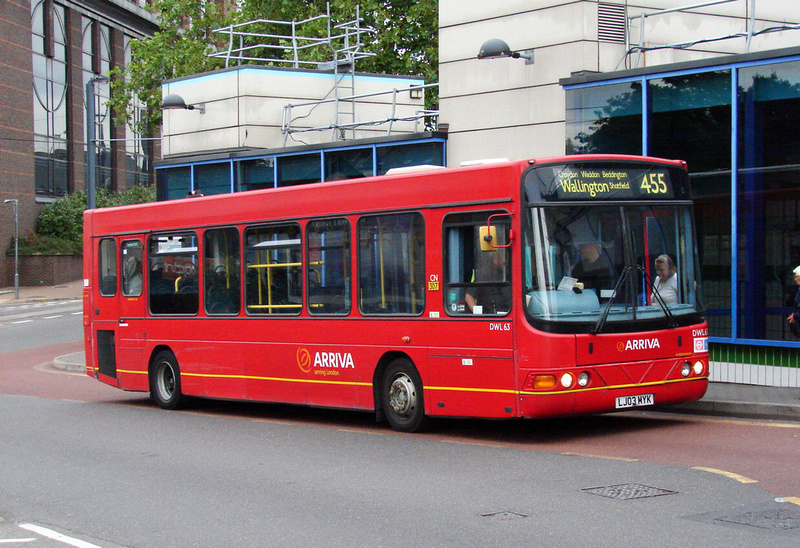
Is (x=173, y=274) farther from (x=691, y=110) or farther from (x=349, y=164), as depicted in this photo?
(x=691, y=110)

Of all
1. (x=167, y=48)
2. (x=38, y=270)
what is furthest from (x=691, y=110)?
(x=38, y=270)

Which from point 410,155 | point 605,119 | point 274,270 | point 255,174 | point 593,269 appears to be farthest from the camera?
point 255,174

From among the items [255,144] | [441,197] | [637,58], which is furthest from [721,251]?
[255,144]

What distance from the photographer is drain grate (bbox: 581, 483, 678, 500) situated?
24.9 feet

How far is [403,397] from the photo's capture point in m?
11.5

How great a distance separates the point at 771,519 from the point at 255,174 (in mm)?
16470

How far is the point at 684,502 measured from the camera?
7.31m

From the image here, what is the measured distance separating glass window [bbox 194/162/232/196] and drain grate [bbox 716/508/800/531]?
16896mm

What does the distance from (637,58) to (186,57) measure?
23639 mm

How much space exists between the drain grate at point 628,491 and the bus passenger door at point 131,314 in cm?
934

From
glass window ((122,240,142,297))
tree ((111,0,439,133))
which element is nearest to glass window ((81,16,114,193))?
tree ((111,0,439,133))

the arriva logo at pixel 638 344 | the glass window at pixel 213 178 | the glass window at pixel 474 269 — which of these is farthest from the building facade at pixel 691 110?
the glass window at pixel 213 178

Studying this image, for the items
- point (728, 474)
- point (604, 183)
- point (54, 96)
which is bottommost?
point (728, 474)

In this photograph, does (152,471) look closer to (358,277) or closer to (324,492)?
(324,492)
